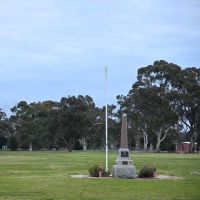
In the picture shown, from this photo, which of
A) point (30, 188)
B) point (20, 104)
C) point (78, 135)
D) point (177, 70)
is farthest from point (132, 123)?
point (30, 188)

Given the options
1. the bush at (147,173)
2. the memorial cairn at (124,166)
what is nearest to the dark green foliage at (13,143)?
the memorial cairn at (124,166)

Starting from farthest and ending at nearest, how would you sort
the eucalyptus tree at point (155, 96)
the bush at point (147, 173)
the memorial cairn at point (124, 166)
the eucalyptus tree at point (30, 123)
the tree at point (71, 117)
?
1. the eucalyptus tree at point (30, 123)
2. the tree at point (71, 117)
3. the eucalyptus tree at point (155, 96)
4. the bush at point (147, 173)
5. the memorial cairn at point (124, 166)

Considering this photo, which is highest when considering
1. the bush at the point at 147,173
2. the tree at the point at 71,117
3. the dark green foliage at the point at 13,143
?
the tree at the point at 71,117

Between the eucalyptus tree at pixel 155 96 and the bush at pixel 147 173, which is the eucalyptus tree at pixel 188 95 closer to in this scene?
the eucalyptus tree at pixel 155 96

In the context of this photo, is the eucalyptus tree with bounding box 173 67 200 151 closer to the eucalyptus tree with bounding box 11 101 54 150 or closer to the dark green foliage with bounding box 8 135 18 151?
the eucalyptus tree with bounding box 11 101 54 150

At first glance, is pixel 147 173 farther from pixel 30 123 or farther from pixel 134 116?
pixel 30 123

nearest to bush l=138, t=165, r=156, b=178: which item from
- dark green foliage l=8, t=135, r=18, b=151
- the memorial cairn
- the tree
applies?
the memorial cairn

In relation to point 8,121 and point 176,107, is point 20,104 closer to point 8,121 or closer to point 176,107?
point 8,121

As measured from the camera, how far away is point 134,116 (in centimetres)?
10794

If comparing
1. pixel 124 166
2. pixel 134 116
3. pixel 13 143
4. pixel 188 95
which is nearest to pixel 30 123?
pixel 13 143

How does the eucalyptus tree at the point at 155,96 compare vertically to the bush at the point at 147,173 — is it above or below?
above

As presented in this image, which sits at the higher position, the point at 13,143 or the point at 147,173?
the point at 13,143

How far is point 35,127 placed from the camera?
126 meters

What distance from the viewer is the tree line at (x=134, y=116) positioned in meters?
102
